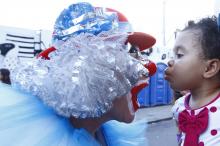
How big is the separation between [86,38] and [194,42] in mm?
788

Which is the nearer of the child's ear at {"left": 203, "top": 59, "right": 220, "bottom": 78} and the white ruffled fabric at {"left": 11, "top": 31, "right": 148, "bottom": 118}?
the white ruffled fabric at {"left": 11, "top": 31, "right": 148, "bottom": 118}

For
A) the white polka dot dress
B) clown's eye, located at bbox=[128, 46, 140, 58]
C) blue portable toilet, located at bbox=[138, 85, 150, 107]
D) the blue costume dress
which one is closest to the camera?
the blue costume dress

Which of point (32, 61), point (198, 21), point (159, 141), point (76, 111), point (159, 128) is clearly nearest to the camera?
point (76, 111)

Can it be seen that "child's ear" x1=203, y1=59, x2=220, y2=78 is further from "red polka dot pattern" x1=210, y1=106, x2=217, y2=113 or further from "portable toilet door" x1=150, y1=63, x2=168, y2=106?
"portable toilet door" x1=150, y1=63, x2=168, y2=106

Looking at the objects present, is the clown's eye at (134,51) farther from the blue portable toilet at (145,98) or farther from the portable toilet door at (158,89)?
the blue portable toilet at (145,98)

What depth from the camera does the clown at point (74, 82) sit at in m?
0.91

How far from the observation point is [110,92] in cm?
99

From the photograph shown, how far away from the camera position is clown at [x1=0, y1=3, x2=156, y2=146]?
35.9 inches

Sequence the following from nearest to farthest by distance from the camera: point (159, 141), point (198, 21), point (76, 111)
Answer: point (76, 111)
point (198, 21)
point (159, 141)

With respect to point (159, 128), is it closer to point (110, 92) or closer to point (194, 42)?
point (194, 42)

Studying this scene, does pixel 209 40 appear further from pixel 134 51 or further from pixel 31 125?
pixel 31 125

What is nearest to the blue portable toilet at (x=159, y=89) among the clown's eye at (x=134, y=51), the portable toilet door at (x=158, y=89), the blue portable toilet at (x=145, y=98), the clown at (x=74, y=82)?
the portable toilet door at (x=158, y=89)

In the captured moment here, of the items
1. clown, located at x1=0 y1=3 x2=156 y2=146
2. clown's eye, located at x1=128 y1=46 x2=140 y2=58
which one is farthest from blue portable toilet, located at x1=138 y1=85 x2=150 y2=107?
clown, located at x1=0 y1=3 x2=156 y2=146

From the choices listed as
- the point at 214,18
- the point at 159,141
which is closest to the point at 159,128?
the point at 159,141
